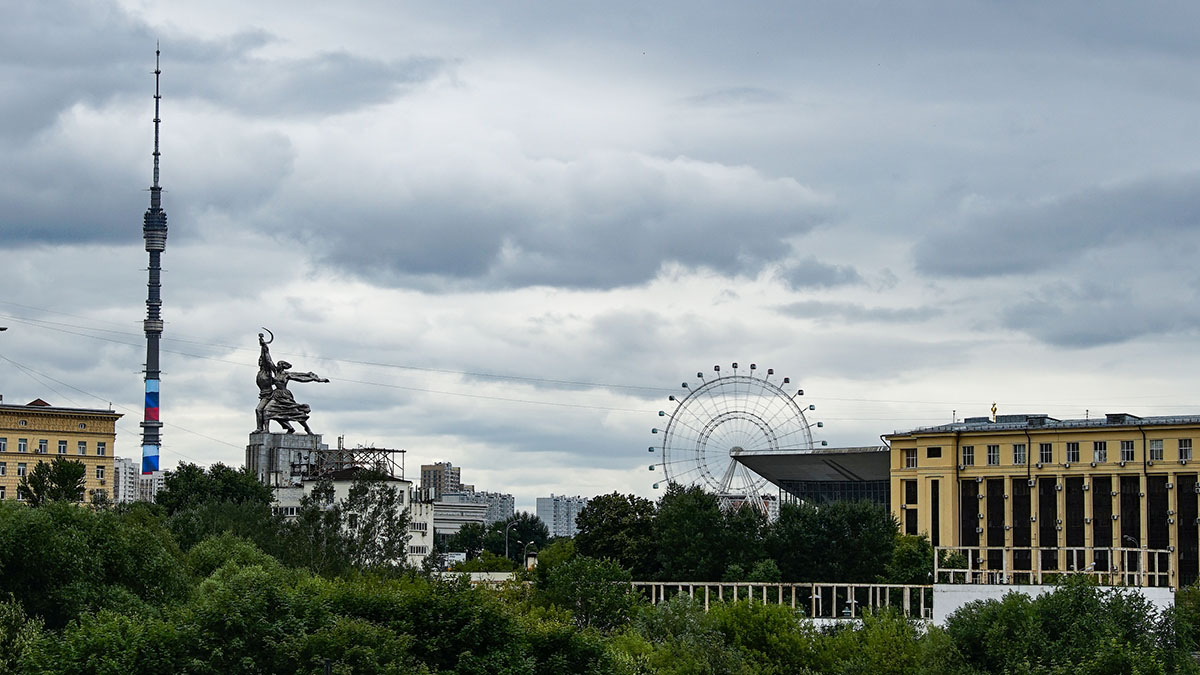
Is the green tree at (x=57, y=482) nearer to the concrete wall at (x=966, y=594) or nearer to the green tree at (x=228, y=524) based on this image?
the green tree at (x=228, y=524)

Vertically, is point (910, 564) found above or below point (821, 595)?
above

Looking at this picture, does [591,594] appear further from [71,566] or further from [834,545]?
[71,566]

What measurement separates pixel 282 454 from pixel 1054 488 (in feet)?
310

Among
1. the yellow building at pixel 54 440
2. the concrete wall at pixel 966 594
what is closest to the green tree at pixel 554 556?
the concrete wall at pixel 966 594

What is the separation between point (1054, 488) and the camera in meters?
147

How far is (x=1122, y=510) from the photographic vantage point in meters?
142

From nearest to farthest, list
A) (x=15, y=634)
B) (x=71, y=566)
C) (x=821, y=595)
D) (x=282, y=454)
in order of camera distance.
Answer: (x=15, y=634)
(x=71, y=566)
(x=821, y=595)
(x=282, y=454)

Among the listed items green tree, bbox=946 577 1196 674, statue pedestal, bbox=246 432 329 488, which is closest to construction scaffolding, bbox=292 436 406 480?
statue pedestal, bbox=246 432 329 488

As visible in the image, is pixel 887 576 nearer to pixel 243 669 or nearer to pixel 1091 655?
pixel 1091 655

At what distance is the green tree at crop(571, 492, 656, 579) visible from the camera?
122 metres

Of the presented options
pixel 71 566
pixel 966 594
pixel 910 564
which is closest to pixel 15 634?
pixel 71 566

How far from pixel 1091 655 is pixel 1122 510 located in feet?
264

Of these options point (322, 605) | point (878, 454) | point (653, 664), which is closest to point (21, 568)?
point (322, 605)

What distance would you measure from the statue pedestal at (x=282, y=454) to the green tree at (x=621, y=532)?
74735 mm
